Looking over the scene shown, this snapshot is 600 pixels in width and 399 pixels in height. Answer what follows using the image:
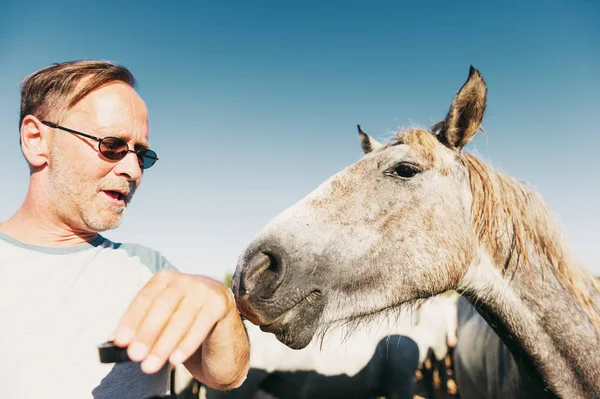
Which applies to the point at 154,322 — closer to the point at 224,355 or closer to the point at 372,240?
the point at 224,355

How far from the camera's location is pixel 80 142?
2.02 metres

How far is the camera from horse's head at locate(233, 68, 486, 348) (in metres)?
2.11

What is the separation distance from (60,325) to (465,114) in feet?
9.29

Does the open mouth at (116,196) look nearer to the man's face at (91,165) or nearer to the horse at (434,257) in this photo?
the man's face at (91,165)

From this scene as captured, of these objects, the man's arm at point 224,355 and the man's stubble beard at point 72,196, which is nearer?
the man's arm at point 224,355

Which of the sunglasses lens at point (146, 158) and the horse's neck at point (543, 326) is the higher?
the sunglasses lens at point (146, 158)

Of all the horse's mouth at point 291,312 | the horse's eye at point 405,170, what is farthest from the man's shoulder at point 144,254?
the horse's eye at point 405,170

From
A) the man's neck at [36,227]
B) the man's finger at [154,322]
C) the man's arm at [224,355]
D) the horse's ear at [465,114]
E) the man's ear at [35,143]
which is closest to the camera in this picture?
the man's finger at [154,322]

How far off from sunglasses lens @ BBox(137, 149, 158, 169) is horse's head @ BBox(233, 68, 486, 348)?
36.8 inches

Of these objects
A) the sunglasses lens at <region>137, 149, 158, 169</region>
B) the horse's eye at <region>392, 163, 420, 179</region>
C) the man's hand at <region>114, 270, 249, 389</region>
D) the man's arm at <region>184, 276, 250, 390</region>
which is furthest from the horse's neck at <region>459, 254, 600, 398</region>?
the sunglasses lens at <region>137, 149, 158, 169</region>

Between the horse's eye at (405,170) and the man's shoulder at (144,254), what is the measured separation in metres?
1.66

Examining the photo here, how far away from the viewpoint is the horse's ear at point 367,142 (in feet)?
11.0

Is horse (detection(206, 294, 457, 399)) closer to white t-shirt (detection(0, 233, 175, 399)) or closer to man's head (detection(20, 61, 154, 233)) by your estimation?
white t-shirt (detection(0, 233, 175, 399))

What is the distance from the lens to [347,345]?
407 centimetres
